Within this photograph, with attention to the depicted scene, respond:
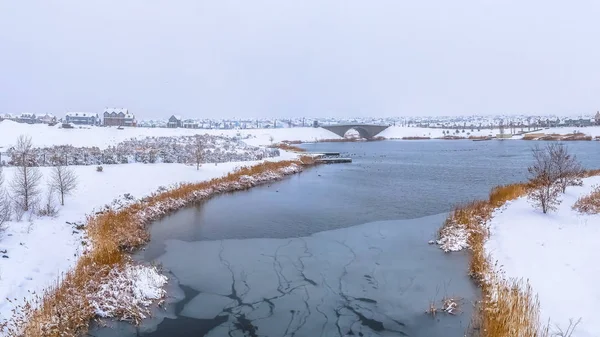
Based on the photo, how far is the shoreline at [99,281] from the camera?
9.22m

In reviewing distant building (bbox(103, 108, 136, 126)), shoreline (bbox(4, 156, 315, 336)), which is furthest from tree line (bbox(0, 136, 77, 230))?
distant building (bbox(103, 108, 136, 126))

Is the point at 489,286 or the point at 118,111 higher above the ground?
the point at 118,111

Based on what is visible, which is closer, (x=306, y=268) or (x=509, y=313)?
(x=509, y=313)

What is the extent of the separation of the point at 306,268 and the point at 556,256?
26.6 feet

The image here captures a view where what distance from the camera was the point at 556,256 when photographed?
12.3m

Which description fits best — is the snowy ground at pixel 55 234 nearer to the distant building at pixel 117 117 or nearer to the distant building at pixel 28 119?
the distant building at pixel 117 117

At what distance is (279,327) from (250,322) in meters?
0.82

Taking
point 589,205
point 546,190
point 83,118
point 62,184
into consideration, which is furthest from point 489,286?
point 83,118

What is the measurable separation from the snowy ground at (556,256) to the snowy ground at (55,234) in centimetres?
1309

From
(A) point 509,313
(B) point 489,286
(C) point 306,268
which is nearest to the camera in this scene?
(A) point 509,313

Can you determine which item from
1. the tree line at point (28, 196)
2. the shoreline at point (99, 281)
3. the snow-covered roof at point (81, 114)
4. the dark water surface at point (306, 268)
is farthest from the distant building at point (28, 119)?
the dark water surface at point (306, 268)

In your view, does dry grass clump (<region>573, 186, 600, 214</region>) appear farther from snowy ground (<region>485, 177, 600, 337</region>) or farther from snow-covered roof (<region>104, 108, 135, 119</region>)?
snow-covered roof (<region>104, 108, 135, 119</region>)

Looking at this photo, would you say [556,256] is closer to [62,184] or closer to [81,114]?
[62,184]

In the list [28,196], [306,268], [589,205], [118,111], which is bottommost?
[306,268]
